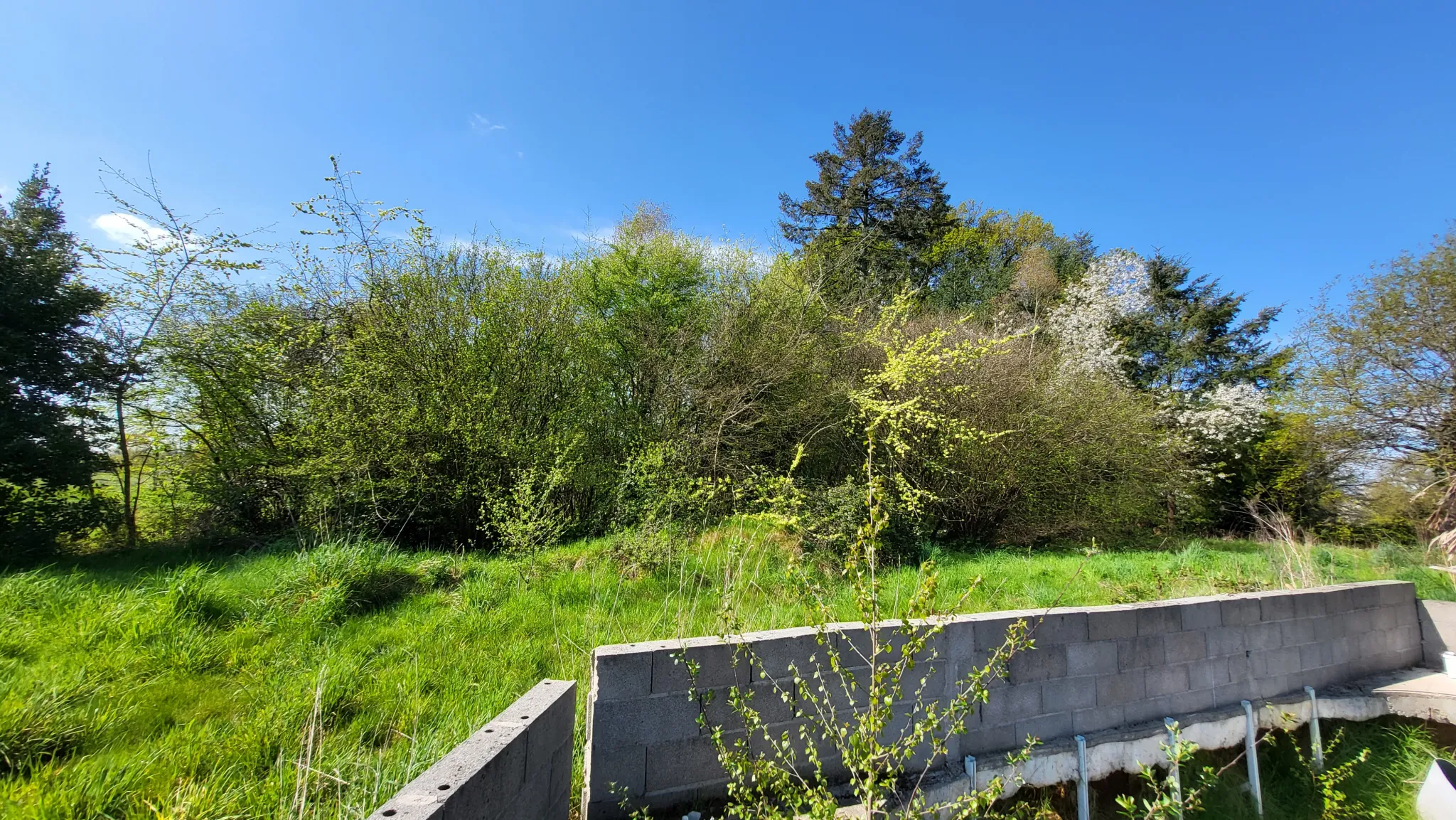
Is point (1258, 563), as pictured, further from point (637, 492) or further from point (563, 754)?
point (563, 754)

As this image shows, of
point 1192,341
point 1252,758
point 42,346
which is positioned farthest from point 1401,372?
point 42,346

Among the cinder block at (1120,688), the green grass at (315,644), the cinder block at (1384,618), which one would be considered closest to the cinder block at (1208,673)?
the cinder block at (1120,688)

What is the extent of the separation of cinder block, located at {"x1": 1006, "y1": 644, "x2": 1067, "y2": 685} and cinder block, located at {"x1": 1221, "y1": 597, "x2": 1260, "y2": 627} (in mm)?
1560

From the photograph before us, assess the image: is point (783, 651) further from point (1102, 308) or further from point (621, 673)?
point (1102, 308)

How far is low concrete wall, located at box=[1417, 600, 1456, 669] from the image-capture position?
16.0 feet

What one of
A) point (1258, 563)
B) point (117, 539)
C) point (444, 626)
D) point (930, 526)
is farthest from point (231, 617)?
point (1258, 563)

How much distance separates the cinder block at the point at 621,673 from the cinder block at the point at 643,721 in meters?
0.03

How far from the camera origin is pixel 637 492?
6.68 m

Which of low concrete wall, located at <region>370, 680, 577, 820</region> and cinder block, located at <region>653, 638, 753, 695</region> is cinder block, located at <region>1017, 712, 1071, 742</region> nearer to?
cinder block, located at <region>653, 638, 753, 695</region>

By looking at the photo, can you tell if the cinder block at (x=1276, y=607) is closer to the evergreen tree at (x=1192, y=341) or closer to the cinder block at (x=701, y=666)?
the cinder block at (x=701, y=666)

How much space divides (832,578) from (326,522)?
18.5ft

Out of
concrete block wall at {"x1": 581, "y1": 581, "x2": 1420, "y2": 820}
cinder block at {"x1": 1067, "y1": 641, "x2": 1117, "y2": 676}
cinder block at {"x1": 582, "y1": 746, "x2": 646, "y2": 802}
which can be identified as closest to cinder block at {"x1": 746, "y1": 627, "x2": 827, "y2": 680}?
concrete block wall at {"x1": 581, "y1": 581, "x2": 1420, "y2": 820}

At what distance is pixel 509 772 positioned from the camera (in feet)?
5.30

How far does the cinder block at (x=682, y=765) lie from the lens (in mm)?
2209
